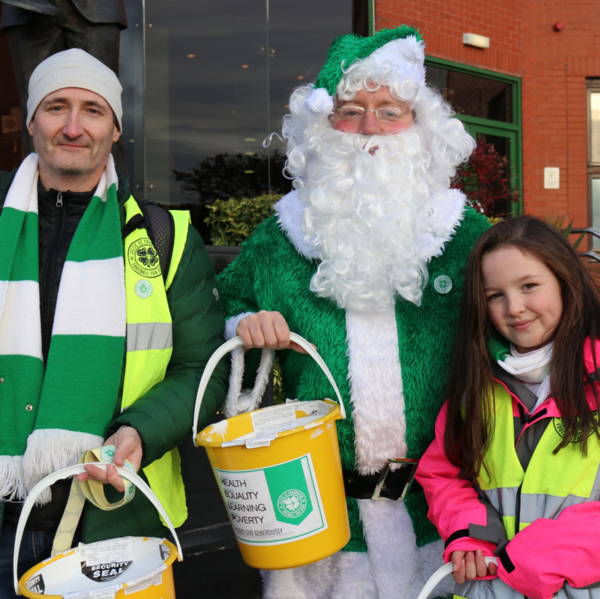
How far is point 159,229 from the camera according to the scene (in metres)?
2.37

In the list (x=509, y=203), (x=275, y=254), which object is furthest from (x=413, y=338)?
(x=509, y=203)

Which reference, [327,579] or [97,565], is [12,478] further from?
[327,579]

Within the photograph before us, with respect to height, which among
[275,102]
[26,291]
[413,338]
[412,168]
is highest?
[275,102]

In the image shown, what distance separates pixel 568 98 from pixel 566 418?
9266 millimetres

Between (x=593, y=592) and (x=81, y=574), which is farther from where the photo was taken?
(x=81, y=574)

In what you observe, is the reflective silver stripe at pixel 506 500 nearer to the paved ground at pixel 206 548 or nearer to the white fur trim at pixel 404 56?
the white fur trim at pixel 404 56

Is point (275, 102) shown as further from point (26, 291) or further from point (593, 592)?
point (593, 592)

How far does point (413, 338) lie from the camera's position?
8.05 ft

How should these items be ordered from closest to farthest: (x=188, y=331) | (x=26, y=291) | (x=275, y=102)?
1. (x=26, y=291)
2. (x=188, y=331)
3. (x=275, y=102)

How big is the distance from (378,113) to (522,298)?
33.3 inches

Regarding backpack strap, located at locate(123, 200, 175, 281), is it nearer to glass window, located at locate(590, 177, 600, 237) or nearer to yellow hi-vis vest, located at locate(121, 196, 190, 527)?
yellow hi-vis vest, located at locate(121, 196, 190, 527)

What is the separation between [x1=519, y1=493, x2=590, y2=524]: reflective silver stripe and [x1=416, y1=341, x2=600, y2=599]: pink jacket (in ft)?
0.08

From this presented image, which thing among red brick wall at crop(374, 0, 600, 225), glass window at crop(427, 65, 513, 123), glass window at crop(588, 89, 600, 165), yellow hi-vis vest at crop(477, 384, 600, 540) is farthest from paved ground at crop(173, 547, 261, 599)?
glass window at crop(588, 89, 600, 165)

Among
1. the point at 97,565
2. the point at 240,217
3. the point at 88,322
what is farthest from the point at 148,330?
the point at 240,217
